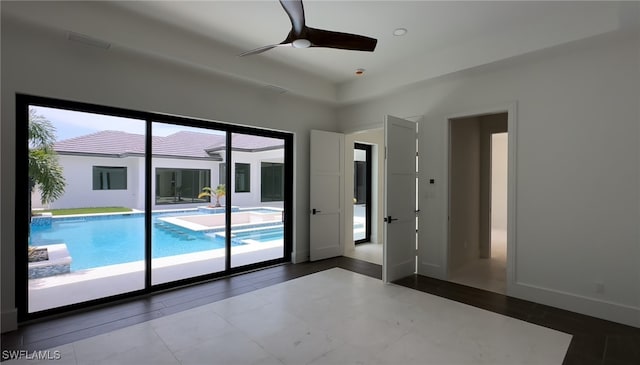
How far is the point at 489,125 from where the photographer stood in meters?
5.43

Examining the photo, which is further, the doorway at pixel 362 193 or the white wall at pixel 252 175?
the doorway at pixel 362 193

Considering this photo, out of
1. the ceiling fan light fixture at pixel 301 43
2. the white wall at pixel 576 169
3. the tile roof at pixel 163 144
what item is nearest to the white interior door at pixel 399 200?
the white wall at pixel 576 169

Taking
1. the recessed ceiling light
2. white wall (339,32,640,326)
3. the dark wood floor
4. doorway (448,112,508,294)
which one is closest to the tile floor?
the dark wood floor

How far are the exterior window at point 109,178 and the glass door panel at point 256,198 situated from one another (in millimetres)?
1372

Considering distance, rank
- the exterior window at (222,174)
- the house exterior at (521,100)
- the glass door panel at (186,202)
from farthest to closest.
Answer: the exterior window at (222,174) → the glass door panel at (186,202) → the house exterior at (521,100)

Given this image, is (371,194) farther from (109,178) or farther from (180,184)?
(109,178)

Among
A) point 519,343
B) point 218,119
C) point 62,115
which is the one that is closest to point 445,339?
point 519,343

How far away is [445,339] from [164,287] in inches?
128

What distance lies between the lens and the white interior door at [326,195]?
5.25 meters

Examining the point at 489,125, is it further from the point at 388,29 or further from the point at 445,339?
the point at 445,339

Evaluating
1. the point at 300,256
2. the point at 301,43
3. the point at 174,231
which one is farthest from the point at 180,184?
the point at 301,43

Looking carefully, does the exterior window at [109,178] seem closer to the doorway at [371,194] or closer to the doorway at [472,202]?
the doorway at [371,194]

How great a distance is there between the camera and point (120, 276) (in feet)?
12.4

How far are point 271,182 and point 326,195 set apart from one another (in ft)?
3.32
